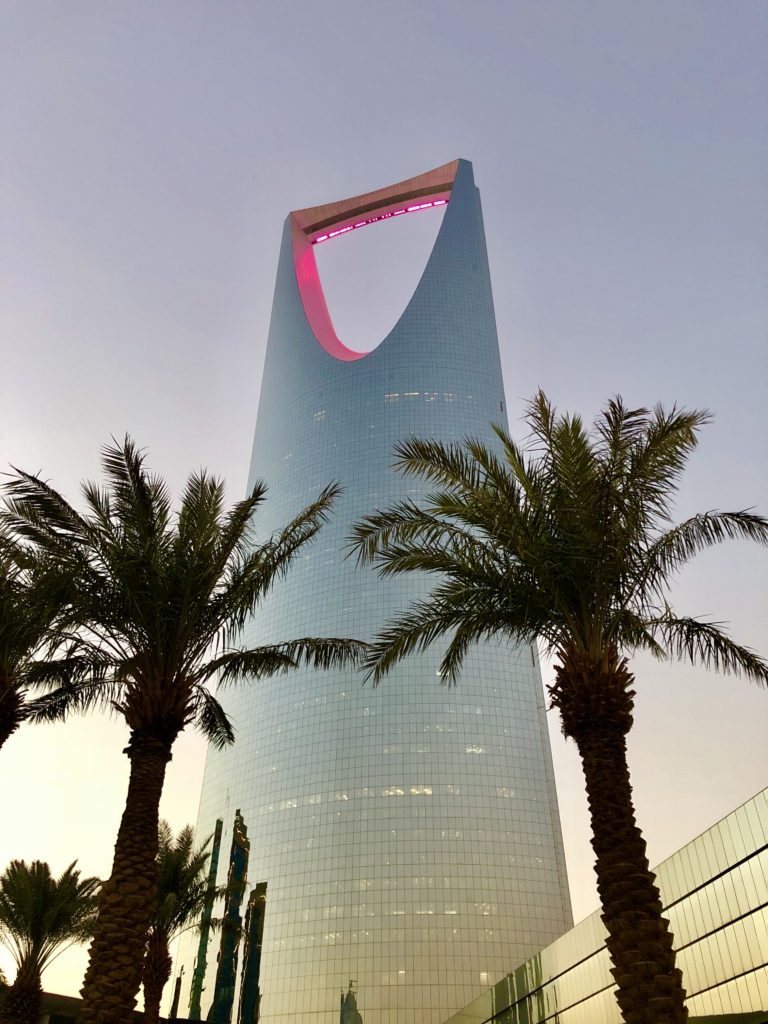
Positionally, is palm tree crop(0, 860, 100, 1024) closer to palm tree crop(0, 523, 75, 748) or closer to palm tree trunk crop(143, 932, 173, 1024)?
palm tree trunk crop(143, 932, 173, 1024)

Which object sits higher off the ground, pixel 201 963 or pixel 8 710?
pixel 201 963

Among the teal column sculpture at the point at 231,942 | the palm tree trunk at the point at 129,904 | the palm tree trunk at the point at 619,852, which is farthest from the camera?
the teal column sculpture at the point at 231,942

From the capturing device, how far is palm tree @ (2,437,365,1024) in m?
12.7

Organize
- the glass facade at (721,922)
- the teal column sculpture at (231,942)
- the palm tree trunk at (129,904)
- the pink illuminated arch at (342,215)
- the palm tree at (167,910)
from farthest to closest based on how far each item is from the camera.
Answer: the pink illuminated arch at (342,215), the teal column sculpture at (231,942), the palm tree at (167,910), the glass facade at (721,922), the palm tree trunk at (129,904)

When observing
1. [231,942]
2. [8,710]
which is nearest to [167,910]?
[8,710]

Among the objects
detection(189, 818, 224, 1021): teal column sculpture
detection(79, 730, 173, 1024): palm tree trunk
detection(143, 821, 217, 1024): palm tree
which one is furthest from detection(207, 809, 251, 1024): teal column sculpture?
detection(79, 730, 173, 1024): palm tree trunk

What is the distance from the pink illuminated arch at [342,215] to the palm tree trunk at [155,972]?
289 feet

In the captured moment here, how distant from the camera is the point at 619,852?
34.1 feet

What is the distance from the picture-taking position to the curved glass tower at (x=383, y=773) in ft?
215

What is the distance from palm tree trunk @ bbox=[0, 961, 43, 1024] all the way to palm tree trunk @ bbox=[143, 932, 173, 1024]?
322cm

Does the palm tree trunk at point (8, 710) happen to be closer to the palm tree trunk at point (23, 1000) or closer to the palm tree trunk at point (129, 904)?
the palm tree trunk at point (129, 904)

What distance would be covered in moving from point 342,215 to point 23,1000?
10990cm

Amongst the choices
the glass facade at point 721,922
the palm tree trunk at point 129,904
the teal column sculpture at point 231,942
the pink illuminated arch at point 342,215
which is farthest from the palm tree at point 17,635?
the pink illuminated arch at point 342,215

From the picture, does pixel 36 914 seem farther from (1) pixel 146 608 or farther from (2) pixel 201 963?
(2) pixel 201 963
